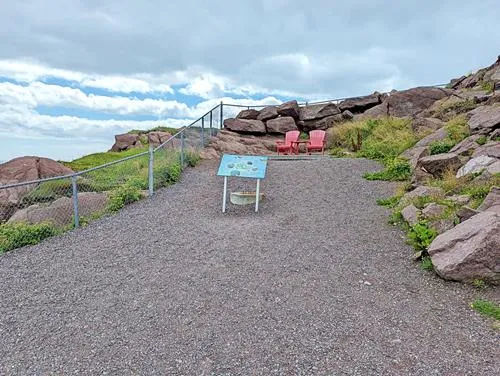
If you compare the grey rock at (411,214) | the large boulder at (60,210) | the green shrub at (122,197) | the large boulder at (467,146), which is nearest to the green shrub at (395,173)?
the large boulder at (467,146)

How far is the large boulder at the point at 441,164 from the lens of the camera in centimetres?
848

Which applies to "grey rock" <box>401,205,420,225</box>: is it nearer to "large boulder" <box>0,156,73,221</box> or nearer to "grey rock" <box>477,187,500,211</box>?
"grey rock" <box>477,187,500,211</box>

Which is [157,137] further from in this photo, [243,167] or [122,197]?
[243,167]

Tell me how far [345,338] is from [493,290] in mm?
2004

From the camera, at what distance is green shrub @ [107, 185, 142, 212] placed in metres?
8.55

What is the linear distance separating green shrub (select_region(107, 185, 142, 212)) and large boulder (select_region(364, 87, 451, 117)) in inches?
463

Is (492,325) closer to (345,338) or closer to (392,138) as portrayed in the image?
(345,338)

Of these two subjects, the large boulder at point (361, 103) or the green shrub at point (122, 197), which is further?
the large boulder at point (361, 103)

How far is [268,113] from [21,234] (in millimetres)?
14222

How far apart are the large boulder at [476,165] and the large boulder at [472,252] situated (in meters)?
2.64

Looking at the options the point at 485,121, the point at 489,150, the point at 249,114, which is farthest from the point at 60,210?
the point at 249,114

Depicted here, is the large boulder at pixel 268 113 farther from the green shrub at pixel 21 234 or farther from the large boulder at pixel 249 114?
the green shrub at pixel 21 234

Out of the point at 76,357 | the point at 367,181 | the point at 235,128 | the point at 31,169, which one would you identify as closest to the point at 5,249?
the point at 76,357

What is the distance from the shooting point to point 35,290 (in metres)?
4.95
